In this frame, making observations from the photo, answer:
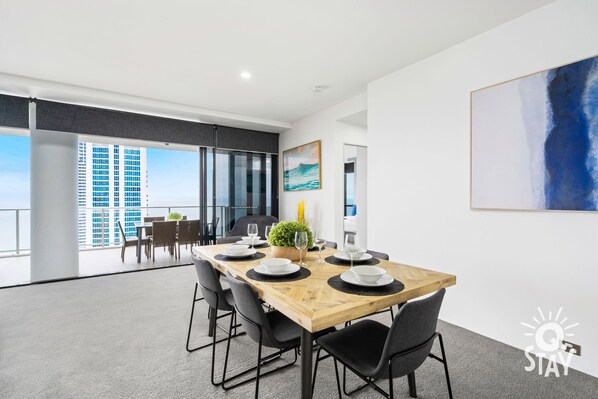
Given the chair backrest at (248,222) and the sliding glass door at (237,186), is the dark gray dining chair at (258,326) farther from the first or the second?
the sliding glass door at (237,186)

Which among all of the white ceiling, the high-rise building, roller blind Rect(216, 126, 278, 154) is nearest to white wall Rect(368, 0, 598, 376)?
the white ceiling

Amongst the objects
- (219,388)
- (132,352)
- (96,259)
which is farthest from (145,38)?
(96,259)

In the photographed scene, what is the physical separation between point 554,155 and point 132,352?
3421mm

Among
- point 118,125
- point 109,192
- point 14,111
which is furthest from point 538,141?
point 109,192

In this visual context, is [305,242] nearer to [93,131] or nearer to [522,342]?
[522,342]

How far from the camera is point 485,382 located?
5.80ft

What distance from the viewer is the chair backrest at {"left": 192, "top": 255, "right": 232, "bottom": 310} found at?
1.86 metres

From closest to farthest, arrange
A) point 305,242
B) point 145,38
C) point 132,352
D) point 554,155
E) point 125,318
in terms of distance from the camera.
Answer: point 305,242 → point 554,155 → point 132,352 → point 145,38 → point 125,318

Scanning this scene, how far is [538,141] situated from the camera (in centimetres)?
202

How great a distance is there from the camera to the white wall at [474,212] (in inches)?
74.2

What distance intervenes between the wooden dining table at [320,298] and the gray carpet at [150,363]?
717mm

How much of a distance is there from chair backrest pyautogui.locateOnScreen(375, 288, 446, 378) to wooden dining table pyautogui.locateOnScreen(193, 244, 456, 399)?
146 mm

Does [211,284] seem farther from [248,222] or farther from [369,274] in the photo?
[248,222]

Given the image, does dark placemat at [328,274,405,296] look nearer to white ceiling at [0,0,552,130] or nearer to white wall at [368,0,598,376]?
white wall at [368,0,598,376]
